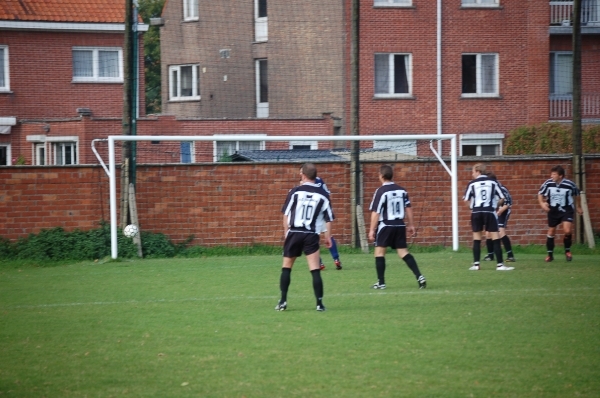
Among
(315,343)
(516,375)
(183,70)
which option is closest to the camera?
(516,375)

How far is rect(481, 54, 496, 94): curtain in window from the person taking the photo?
3291 cm

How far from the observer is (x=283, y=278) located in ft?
36.3

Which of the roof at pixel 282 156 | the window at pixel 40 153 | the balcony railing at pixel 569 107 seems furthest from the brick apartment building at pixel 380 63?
the roof at pixel 282 156

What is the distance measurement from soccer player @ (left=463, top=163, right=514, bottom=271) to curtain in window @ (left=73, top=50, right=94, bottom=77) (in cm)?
2145

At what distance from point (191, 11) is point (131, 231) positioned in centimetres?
1542

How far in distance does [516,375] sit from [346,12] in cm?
2508

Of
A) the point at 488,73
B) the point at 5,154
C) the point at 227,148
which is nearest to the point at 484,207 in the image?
the point at 227,148

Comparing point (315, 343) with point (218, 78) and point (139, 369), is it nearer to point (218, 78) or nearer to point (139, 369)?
point (139, 369)

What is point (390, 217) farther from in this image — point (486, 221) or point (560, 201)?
point (560, 201)

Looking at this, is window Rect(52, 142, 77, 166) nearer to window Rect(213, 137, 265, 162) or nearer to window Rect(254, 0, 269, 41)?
window Rect(213, 137, 265, 162)

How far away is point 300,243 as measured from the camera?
11055mm

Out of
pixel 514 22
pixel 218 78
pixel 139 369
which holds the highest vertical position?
pixel 514 22

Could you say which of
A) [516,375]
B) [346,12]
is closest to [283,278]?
[516,375]

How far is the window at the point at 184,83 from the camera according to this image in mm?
33156
